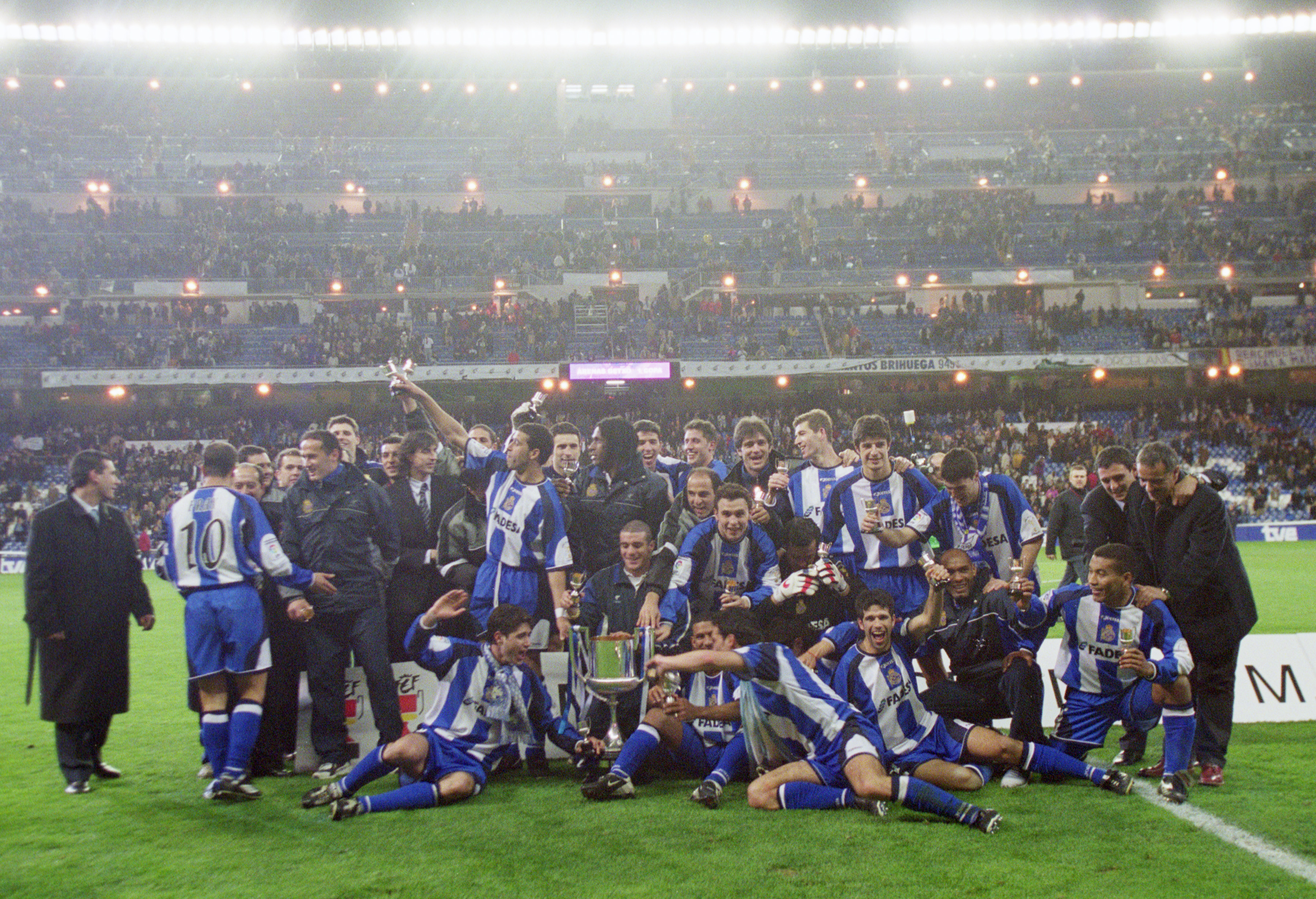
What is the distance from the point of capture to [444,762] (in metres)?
5.42

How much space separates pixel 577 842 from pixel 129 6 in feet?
179

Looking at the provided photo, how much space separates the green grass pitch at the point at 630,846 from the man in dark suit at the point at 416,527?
1.21m

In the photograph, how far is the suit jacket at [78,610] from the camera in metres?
5.80

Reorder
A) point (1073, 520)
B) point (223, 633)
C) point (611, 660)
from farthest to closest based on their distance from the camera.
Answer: point (1073, 520) < point (223, 633) < point (611, 660)

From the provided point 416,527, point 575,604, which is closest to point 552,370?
point 416,527

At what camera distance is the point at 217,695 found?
564 cm

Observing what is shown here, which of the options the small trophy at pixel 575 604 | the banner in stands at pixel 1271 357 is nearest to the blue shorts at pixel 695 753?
the small trophy at pixel 575 604

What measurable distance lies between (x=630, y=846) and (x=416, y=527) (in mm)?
3251

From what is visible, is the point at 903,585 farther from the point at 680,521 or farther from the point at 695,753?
the point at 695,753

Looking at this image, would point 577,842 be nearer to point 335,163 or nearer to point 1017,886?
point 1017,886

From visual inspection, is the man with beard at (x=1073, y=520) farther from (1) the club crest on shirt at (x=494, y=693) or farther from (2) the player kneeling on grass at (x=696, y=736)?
(1) the club crest on shirt at (x=494, y=693)

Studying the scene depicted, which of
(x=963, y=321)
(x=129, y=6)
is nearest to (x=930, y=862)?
(x=963, y=321)

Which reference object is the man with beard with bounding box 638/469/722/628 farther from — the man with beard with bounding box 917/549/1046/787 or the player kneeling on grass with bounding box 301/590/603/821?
the man with beard with bounding box 917/549/1046/787

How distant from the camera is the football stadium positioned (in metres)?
5.10
